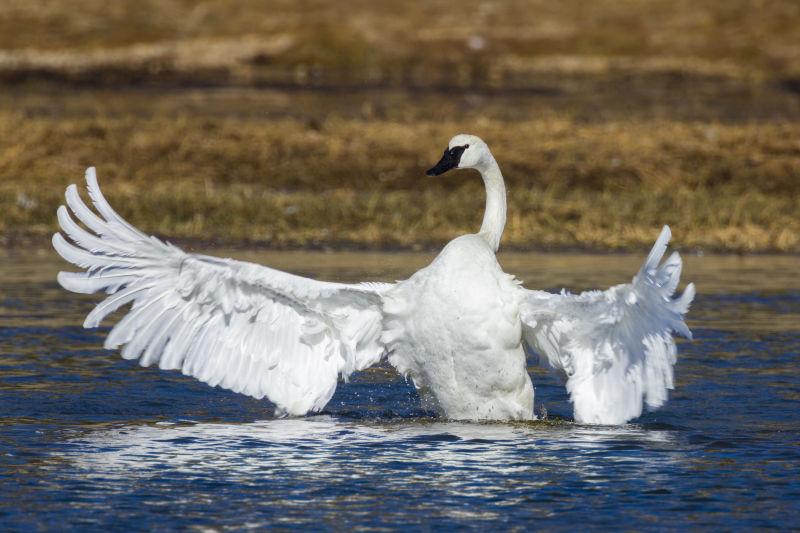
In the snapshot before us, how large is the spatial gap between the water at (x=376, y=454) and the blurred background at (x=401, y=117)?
5.21 meters

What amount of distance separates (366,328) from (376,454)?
28.6 inches

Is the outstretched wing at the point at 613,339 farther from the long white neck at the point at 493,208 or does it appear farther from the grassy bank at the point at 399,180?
the grassy bank at the point at 399,180

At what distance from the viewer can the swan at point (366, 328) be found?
7410 mm

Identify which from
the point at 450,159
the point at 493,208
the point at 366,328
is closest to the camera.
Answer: the point at 366,328

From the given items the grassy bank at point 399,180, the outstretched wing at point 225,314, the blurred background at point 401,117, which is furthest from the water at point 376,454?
the blurred background at point 401,117

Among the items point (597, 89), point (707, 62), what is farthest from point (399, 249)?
point (707, 62)

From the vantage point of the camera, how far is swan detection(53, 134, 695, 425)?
7410 mm

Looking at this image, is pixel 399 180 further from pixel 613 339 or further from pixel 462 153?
pixel 613 339

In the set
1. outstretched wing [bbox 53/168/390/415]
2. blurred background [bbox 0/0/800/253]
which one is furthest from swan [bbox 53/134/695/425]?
blurred background [bbox 0/0/800/253]

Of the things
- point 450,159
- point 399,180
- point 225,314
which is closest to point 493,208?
point 450,159

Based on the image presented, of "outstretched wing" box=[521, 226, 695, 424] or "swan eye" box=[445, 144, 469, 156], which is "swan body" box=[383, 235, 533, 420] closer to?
"outstretched wing" box=[521, 226, 695, 424]

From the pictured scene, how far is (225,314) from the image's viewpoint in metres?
7.73

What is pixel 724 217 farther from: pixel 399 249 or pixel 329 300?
pixel 329 300

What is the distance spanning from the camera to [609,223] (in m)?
15.5
